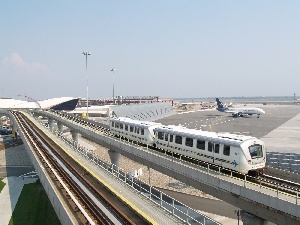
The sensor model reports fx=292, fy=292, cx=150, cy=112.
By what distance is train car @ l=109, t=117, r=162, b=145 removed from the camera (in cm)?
4066

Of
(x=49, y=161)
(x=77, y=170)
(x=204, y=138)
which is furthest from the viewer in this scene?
(x=49, y=161)

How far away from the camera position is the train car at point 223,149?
82.8ft

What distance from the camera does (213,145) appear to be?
1121 inches

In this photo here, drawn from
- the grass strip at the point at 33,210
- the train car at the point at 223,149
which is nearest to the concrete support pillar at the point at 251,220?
the train car at the point at 223,149

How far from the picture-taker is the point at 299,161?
4878 cm

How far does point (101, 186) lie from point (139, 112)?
109 m

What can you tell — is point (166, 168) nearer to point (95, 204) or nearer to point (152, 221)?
point (95, 204)

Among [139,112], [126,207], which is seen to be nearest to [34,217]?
[126,207]

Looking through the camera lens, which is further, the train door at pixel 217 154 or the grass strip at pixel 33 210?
the grass strip at pixel 33 210

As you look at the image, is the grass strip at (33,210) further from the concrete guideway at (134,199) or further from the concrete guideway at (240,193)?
the concrete guideway at (240,193)

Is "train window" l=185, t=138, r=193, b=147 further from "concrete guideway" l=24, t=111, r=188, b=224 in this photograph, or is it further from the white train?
"concrete guideway" l=24, t=111, r=188, b=224

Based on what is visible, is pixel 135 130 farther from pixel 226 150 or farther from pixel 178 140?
pixel 226 150

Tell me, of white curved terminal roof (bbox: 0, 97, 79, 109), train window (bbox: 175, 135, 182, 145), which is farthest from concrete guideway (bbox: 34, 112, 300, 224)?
white curved terminal roof (bbox: 0, 97, 79, 109)

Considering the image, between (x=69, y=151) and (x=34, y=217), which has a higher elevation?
(x=69, y=151)
